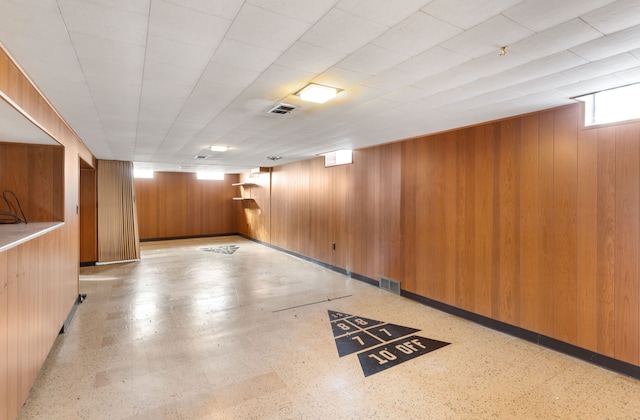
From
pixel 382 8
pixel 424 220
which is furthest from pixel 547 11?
pixel 424 220

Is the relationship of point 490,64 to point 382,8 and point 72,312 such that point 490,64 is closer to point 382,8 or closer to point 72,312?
point 382,8

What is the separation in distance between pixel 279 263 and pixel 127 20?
607 cm

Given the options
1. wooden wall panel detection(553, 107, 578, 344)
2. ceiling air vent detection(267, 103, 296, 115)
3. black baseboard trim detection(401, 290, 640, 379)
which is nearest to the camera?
black baseboard trim detection(401, 290, 640, 379)

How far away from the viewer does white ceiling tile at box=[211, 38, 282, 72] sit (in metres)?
1.90

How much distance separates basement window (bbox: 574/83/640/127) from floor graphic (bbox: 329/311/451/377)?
263cm

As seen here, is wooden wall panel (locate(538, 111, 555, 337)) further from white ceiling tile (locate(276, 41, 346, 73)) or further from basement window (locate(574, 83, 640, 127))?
white ceiling tile (locate(276, 41, 346, 73))

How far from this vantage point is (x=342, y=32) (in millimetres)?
1729

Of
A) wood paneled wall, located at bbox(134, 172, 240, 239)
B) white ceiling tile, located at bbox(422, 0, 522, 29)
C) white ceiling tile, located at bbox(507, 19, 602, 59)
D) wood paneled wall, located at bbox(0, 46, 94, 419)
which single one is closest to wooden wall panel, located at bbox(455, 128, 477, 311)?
white ceiling tile, located at bbox(507, 19, 602, 59)

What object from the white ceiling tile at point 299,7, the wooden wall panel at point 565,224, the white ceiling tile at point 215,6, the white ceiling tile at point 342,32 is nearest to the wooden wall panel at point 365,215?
the wooden wall panel at point 565,224

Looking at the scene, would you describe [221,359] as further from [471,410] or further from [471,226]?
[471,226]

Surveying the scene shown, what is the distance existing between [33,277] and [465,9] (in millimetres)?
3480

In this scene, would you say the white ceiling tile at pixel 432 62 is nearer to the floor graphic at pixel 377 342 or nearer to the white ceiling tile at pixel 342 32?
the white ceiling tile at pixel 342 32

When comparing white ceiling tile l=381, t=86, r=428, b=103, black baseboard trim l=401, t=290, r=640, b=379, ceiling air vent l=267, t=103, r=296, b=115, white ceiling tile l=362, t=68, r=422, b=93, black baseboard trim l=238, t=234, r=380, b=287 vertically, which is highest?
ceiling air vent l=267, t=103, r=296, b=115

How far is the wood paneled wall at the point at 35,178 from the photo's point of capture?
2.99 m
